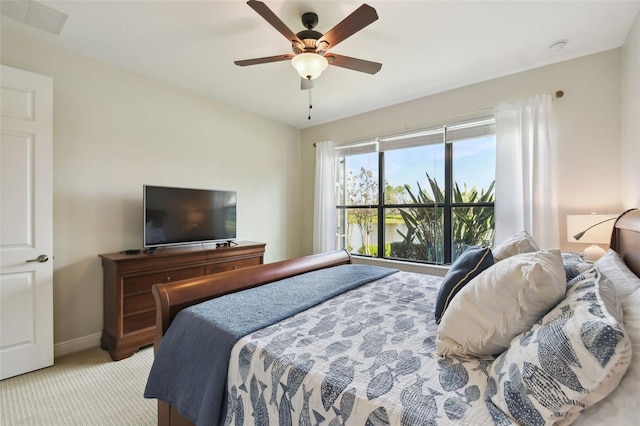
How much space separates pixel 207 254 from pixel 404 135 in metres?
2.78

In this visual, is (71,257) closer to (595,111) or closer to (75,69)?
(75,69)

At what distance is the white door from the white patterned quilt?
214 centimetres

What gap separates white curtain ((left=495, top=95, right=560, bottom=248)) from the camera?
2592 mm

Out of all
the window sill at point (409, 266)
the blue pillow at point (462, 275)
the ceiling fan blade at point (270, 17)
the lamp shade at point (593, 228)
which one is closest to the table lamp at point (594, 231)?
the lamp shade at point (593, 228)

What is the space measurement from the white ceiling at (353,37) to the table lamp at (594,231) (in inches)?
57.5

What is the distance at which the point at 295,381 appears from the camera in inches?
36.3

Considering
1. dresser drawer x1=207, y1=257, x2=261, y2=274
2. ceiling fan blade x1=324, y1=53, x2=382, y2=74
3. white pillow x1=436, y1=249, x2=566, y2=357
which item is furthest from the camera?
dresser drawer x1=207, y1=257, x2=261, y2=274

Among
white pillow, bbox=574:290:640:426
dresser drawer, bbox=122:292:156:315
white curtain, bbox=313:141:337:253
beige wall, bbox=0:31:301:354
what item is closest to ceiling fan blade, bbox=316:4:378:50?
white pillow, bbox=574:290:640:426

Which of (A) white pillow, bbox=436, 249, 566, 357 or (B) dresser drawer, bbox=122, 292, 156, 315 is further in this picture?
(B) dresser drawer, bbox=122, 292, 156, 315

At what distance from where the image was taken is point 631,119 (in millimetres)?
2104

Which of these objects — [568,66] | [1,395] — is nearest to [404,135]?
[568,66]

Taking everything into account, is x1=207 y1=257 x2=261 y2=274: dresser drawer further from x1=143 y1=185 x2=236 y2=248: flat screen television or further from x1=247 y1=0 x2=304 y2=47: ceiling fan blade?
x1=247 y1=0 x2=304 y2=47: ceiling fan blade

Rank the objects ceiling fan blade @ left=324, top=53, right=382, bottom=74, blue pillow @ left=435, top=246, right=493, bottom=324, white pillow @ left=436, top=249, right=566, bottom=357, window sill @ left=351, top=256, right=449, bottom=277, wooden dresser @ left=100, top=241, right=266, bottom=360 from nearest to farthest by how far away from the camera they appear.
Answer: white pillow @ left=436, top=249, right=566, bottom=357, blue pillow @ left=435, top=246, right=493, bottom=324, ceiling fan blade @ left=324, top=53, right=382, bottom=74, wooden dresser @ left=100, top=241, right=266, bottom=360, window sill @ left=351, top=256, right=449, bottom=277

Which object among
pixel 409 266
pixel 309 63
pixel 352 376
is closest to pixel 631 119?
pixel 409 266
